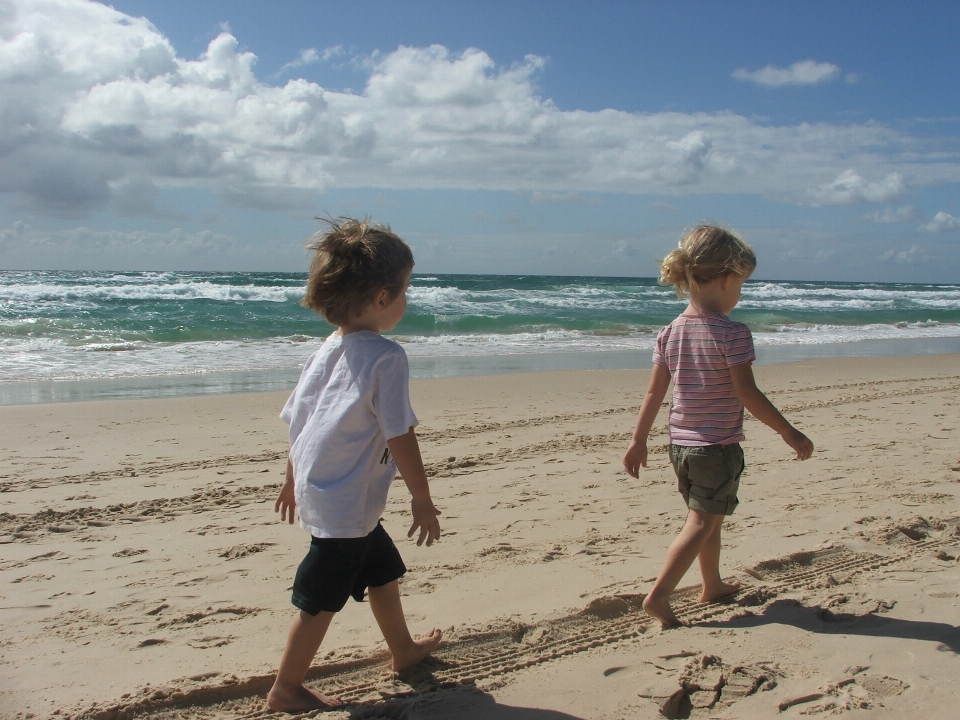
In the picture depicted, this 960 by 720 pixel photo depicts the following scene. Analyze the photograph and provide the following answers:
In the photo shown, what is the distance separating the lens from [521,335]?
1794cm

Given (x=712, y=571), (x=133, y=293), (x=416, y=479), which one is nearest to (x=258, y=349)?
(x=712, y=571)

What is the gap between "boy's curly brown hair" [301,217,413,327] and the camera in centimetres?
206

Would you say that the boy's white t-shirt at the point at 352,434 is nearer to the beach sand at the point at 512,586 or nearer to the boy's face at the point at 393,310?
the boy's face at the point at 393,310

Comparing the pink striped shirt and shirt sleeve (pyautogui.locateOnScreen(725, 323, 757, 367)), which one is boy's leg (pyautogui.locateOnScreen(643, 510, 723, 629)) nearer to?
the pink striped shirt

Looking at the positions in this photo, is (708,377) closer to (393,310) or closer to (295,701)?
(393,310)

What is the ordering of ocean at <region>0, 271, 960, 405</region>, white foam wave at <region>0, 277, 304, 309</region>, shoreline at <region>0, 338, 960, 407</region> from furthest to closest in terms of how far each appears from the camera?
white foam wave at <region>0, 277, 304, 309</region> < ocean at <region>0, 271, 960, 405</region> < shoreline at <region>0, 338, 960, 407</region>

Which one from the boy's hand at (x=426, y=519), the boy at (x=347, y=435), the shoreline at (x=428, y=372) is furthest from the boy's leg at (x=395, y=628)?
the shoreline at (x=428, y=372)

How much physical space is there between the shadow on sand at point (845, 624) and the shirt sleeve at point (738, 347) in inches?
37.3

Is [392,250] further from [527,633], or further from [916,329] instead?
[916,329]

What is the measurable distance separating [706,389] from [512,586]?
1118 millimetres

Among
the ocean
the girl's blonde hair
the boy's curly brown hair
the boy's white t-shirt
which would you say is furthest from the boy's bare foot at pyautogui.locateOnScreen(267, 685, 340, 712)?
the ocean

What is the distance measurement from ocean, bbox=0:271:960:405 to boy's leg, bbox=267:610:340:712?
7044 mm

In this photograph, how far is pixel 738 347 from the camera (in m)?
2.55

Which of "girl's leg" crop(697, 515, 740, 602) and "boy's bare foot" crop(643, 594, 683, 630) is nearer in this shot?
"boy's bare foot" crop(643, 594, 683, 630)
